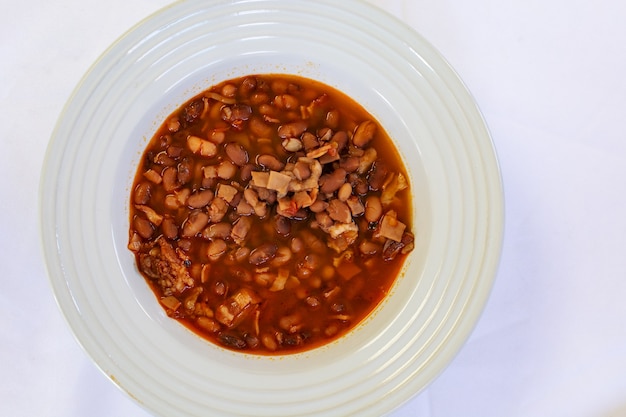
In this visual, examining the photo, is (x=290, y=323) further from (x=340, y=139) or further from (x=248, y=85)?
(x=248, y=85)

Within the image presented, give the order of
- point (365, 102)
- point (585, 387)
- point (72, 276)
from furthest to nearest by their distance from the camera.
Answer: point (585, 387) < point (365, 102) < point (72, 276)

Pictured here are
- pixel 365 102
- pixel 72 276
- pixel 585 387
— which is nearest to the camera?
pixel 72 276

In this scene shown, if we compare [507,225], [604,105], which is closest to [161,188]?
[507,225]

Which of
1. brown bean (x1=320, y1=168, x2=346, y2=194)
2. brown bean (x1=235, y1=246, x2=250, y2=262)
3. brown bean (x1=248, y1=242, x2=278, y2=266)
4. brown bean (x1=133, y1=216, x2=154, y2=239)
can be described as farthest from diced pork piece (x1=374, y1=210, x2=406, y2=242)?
brown bean (x1=133, y1=216, x2=154, y2=239)

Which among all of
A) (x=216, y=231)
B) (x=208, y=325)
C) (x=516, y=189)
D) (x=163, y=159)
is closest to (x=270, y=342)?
(x=208, y=325)

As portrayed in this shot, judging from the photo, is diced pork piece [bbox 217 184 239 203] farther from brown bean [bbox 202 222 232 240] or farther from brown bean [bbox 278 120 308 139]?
brown bean [bbox 278 120 308 139]

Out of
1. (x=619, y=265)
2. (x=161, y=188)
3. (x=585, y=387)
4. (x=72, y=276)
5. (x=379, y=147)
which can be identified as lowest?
(x=585, y=387)

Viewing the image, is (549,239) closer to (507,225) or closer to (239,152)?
(507,225)
